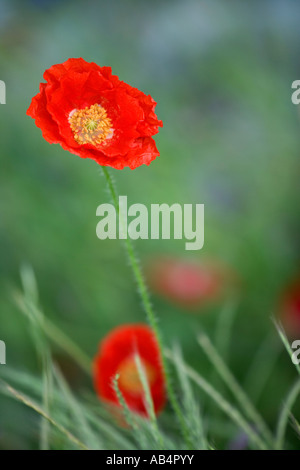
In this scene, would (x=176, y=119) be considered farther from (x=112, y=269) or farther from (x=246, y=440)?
(x=246, y=440)

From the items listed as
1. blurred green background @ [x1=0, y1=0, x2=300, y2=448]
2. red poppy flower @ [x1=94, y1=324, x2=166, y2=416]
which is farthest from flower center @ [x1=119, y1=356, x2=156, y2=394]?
blurred green background @ [x1=0, y1=0, x2=300, y2=448]

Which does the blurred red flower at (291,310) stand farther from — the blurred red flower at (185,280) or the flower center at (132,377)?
the flower center at (132,377)

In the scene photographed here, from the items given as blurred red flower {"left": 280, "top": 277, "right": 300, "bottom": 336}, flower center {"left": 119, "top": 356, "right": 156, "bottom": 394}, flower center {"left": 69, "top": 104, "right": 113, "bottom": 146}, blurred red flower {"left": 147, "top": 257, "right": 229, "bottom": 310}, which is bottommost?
flower center {"left": 119, "top": 356, "right": 156, "bottom": 394}

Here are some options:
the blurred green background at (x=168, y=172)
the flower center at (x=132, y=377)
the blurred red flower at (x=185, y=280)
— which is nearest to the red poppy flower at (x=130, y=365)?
the flower center at (x=132, y=377)

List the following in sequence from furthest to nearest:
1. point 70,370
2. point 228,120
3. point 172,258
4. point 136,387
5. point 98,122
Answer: point 228,120
point 172,258
point 70,370
point 136,387
point 98,122

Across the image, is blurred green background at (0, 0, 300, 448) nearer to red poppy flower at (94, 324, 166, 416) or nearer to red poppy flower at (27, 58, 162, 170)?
red poppy flower at (94, 324, 166, 416)

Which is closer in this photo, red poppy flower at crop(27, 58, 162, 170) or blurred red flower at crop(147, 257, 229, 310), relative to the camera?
red poppy flower at crop(27, 58, 162, 170)
